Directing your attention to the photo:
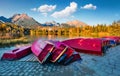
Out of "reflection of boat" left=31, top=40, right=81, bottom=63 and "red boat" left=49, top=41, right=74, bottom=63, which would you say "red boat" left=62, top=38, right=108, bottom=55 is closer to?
"red boat" left=49, top=41, right=74, bottom=63

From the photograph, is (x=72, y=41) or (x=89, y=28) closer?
(x=72, y=41)

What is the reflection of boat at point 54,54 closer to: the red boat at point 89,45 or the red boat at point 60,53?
the red boat at point 60,53

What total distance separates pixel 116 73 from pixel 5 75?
26.9ft

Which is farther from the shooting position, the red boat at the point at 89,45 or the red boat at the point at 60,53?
the red boat at the point at 89,45

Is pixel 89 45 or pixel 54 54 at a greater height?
pixel 54 54

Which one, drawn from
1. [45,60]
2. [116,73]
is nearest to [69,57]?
[45,60]

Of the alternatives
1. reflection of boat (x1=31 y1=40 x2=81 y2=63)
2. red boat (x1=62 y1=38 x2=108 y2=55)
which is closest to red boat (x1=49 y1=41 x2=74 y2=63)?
reflection of boat (x1=31 y1=40 x2=81 y2=63)

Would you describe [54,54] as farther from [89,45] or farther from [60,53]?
[89,45]

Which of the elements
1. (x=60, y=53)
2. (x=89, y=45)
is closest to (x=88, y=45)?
(x=89, y=45)

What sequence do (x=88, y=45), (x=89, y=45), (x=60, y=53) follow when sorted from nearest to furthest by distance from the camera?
1. (x=60, y=53)
2. (x=89, y=45)
3. (x=88, y=45)

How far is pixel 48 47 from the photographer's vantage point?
16250 mm

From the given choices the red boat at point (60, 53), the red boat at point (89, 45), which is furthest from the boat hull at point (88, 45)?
the red boat at point (60, 53)

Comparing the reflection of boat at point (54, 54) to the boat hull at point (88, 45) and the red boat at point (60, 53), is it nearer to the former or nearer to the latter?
the red boat at point (60, 53)

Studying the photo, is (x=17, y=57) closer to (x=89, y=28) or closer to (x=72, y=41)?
(x=72, y=41)
